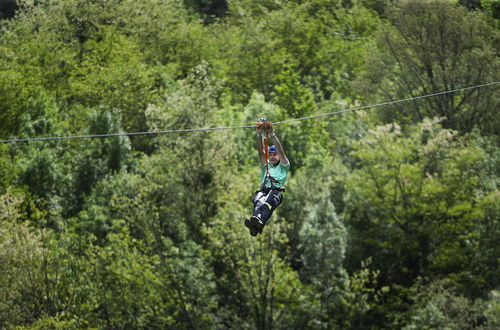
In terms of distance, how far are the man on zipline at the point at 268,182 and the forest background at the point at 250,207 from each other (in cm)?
1452

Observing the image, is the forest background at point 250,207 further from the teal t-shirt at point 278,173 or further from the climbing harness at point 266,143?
the climbing harness at point 266,143

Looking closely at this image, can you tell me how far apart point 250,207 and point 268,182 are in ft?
54.3

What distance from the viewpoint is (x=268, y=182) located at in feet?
36.8

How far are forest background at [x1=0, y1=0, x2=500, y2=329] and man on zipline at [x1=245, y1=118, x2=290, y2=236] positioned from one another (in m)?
14.5

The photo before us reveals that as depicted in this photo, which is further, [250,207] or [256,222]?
[250,207]

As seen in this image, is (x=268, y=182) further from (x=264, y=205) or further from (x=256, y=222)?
(x=256, y=222)

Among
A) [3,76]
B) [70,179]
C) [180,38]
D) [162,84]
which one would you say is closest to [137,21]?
[180,38]

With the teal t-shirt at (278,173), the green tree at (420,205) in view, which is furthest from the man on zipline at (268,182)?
the green tree at (420,205)

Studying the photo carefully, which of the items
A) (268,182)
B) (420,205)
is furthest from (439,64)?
(268,182)

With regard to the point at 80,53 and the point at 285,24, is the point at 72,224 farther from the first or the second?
the point at 285,24

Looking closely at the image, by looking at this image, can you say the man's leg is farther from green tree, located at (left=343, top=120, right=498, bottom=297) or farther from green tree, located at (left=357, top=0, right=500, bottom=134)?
green tree, located at (left=357, top=0, right=500, bottom=134)

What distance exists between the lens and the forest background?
26.6 metres

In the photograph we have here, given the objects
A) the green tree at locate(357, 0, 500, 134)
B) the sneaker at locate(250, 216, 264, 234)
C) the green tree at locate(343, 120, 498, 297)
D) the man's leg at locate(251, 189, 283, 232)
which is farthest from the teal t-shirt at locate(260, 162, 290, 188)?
the green tree at locate(357, 0, 500, 134)

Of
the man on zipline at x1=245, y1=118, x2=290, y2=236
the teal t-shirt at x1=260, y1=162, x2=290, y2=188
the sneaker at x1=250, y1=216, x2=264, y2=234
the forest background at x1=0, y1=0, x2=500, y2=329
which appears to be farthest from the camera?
the forest background at x1=0, y1=0, x2=500, y2=329
